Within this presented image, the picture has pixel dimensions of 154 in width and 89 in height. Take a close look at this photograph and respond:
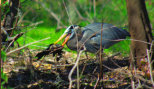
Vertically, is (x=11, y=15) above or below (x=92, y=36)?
above

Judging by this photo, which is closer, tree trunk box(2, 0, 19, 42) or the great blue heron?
tree trunk box(2, 0, 19, 42)

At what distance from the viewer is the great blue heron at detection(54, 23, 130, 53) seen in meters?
4.69

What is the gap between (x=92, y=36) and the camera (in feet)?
15.6

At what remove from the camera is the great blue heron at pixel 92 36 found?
15.4ft

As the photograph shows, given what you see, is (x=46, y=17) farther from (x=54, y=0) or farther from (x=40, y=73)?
(x=40, y=73)

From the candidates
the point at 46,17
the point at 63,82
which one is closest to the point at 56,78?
the point at 63,82

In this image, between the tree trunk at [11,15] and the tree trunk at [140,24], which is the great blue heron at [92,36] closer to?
the tree trunk at [140,24]

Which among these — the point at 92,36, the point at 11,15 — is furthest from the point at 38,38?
the point at 11,15

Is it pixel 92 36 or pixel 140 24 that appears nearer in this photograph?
pixel 140 24

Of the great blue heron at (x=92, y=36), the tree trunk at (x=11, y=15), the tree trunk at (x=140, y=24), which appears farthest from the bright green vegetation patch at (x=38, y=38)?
the tree trunk at (x=140, y=24)

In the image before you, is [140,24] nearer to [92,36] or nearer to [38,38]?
[92,36]

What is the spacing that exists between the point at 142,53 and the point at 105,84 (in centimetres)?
75

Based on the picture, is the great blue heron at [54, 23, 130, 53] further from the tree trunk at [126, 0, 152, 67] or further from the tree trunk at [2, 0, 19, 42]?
the tree trunk at [2, 0, 19, 42]

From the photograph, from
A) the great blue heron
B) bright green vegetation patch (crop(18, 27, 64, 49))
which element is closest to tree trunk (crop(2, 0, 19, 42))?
bright green vegetation patch (crop(18, 27, 64, 49))
